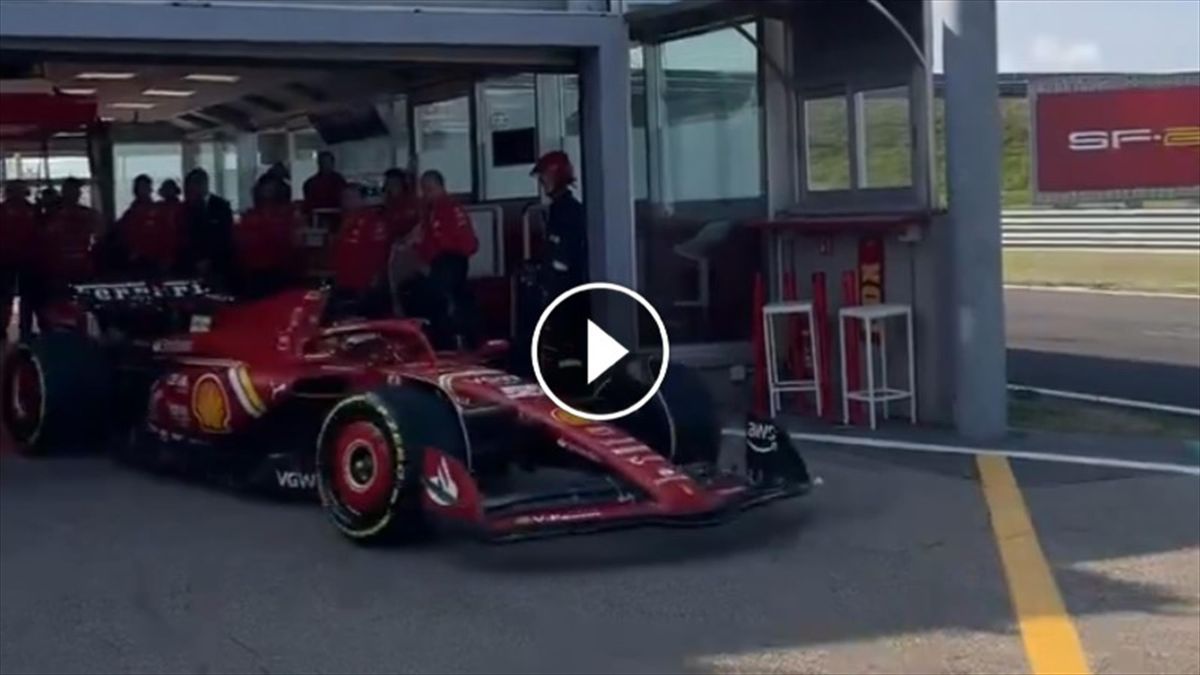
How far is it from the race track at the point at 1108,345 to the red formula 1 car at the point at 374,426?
6.98m

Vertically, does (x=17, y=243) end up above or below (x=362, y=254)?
above

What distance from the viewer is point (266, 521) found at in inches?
444

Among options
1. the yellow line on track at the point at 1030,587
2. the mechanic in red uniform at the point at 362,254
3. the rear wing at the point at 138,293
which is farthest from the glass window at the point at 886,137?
the rear wing at the point at 138,293

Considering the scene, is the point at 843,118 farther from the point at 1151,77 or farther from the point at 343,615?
the point at 1151,77

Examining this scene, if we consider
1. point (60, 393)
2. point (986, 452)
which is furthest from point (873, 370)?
point (60, 393)

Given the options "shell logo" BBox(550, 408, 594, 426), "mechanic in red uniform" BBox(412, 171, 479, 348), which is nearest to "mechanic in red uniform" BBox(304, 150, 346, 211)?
"mechanic in red uniform" BBox(412, 171, 479, 348)

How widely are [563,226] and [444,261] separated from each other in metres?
1.17

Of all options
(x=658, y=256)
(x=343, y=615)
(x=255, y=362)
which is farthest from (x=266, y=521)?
(x=658, y=256)

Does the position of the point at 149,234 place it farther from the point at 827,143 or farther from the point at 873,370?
the point at 873,370

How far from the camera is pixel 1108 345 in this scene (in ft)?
71.5

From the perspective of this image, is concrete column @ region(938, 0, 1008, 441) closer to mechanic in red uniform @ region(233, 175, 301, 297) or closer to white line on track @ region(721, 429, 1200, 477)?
white line on track @ region(721, 429, 1200, 477)

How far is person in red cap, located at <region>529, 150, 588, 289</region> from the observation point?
14.9 m

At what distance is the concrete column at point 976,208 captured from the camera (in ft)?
45.8

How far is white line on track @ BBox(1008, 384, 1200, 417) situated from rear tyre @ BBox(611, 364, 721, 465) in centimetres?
555
